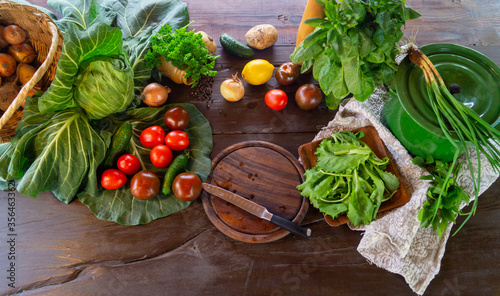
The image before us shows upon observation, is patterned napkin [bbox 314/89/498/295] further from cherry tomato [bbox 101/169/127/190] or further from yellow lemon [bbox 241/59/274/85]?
cherry tomato [bbox 101/169/127/190]

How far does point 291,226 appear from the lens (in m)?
1.09

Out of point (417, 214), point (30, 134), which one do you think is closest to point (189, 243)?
point (30, 134)

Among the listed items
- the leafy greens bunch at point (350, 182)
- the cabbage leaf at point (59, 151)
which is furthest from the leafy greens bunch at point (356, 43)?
the cabbage leaf at point (59, 151)

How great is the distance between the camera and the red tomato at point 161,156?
3.83 ft

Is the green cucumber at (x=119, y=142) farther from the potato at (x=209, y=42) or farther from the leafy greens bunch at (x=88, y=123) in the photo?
the potato at (x=209, y=42)

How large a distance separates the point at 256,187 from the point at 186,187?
0.86ft

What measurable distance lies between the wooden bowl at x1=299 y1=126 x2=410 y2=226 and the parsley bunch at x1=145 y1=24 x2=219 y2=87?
0.49 m

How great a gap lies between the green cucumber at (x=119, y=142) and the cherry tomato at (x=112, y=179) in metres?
0.05

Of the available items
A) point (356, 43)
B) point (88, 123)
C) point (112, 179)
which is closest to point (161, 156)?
point (112, 179)

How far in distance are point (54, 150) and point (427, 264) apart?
52.7 inches

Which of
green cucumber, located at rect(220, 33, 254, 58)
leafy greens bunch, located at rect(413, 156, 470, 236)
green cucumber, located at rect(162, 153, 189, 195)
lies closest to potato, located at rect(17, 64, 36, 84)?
green cucumber, located at rect(162, 153, 189, 195)

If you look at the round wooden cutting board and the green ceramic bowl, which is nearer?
the green ceramic bowl

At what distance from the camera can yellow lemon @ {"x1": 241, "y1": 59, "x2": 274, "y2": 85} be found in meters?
1.28

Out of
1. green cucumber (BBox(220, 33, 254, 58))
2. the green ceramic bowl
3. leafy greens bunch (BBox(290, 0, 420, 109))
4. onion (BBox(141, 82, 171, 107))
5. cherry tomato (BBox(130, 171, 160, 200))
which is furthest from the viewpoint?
green cucumber (BBox(220, 33, 254, 58))
